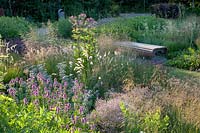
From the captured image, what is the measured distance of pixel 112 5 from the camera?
61.4ft

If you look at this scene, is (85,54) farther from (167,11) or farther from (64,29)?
(167,11)

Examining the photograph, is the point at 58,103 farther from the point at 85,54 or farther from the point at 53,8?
the point at 53,8

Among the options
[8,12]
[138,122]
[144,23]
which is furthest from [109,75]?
[8,12]

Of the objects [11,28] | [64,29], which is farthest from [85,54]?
[64,29]

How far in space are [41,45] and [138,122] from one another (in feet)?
13.8

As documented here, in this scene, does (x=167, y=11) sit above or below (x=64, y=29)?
above

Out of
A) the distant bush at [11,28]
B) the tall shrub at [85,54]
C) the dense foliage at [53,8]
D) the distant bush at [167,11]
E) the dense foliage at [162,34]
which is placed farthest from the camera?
the distant bush at [167,11]

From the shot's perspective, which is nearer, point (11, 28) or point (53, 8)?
point (11, 28)

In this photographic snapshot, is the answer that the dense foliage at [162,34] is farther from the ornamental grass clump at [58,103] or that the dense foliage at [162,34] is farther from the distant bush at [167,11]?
the distant bush at [167,11]

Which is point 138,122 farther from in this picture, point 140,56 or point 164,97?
point 140,56

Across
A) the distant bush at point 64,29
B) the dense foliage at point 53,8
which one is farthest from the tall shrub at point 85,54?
the dense foliage at point 53,8

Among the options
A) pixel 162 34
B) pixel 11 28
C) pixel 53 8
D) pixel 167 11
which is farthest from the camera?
pixel 53 8

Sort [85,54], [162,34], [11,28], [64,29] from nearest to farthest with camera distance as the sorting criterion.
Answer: [85,54], [162,34], [11,28], [64,29]

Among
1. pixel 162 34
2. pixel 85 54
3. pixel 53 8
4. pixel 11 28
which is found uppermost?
pixel 53 8
